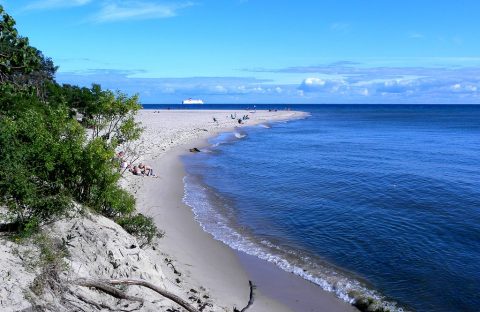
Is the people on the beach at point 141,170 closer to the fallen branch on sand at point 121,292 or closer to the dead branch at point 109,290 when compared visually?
the fallen branch on sand at point 121,292

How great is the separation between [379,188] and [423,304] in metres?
17.1

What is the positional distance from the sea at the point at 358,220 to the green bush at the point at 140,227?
14.3 ft

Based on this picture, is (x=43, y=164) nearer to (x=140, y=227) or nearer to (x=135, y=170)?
(x=140, y=227)

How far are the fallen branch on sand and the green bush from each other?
409cm

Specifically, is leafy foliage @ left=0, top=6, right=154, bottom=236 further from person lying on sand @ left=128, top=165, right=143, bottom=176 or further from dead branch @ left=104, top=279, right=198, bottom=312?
person lying on sand @ left=128, top=165, right=143, bottom=176

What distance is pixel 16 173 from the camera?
12.2 meters

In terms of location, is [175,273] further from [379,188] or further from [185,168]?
[185,168]

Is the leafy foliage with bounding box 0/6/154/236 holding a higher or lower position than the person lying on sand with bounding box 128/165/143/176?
higher

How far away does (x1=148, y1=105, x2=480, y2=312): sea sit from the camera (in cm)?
1639

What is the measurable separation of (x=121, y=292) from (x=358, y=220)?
15575 mm

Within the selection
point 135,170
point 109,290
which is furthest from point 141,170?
point 109,290

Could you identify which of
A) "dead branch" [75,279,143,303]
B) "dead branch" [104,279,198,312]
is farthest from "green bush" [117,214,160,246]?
"dead branch" [75,279,143,303]

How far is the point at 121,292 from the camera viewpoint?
11070mm

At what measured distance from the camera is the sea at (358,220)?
1639 cm
